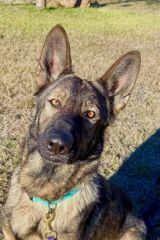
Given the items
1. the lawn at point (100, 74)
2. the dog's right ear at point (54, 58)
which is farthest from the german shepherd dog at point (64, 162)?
the lawn at point (100, 74)

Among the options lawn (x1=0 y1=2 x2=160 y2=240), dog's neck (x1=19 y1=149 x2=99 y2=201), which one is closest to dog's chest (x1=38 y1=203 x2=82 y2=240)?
dog's neck (x1=19 y1=149 x2=99 y2=201)

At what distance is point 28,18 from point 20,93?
9730 millimetres

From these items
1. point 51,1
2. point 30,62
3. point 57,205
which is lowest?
point 51,1

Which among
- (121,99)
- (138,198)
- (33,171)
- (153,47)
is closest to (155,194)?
(138,198)

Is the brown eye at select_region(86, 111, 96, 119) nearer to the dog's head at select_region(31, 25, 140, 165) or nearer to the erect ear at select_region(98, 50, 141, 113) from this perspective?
the dog's head at select_region(31, 25, 140, 165)

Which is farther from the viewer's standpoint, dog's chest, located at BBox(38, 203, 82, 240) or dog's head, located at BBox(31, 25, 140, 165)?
dog's chest, located at BBox(38, 203, 82, 240)

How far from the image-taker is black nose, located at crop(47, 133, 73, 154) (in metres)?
3.96

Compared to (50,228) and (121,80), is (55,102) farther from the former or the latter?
(50,228)

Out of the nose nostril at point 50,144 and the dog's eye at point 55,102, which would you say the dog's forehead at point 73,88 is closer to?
the dog's eye at point 55,102

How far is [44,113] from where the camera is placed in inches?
174

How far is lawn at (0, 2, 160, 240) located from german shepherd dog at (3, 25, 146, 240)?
1.26 m

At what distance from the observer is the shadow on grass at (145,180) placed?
5.72 meters

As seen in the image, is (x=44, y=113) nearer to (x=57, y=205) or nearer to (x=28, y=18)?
(x=57, y=205)

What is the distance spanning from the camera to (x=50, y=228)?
4297 millimetres
